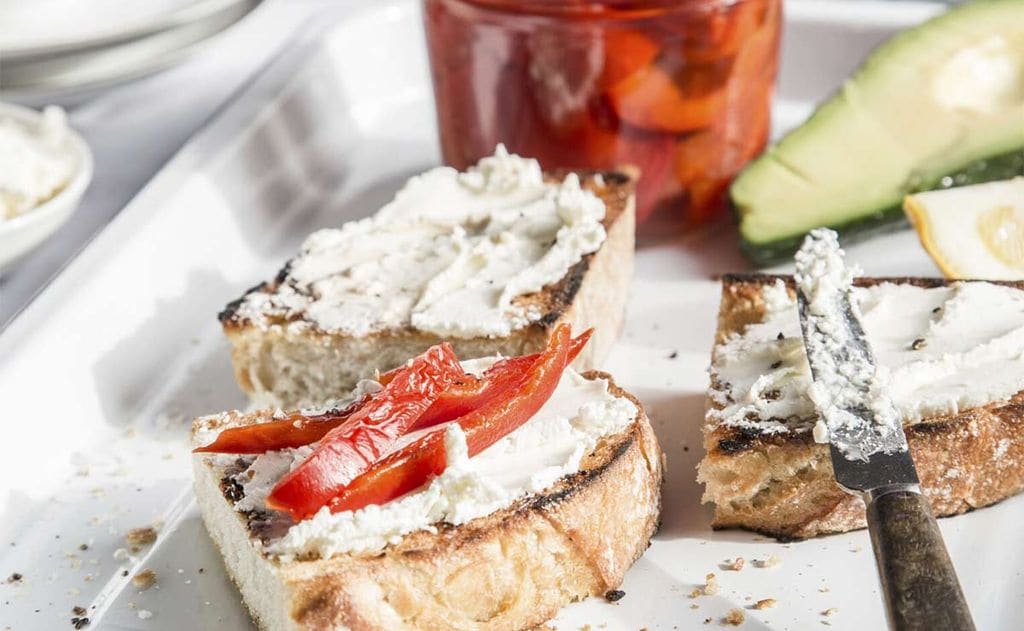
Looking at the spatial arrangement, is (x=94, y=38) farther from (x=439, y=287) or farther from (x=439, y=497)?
(x=439, y=497)

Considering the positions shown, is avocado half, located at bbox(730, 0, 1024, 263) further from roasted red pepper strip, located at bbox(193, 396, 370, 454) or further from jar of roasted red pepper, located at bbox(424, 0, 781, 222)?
roasted red pepper strip, located at bbox(193, 396, 370, 454)

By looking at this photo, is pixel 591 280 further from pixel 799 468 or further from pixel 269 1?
pixel 269 1

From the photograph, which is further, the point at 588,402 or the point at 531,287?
the point at 531,287

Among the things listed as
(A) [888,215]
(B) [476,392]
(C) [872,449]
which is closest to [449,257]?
(B) [476,392]

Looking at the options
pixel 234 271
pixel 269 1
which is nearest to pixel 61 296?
pixel 234 271

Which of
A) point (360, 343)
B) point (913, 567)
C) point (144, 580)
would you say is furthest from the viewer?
point (360, 343)

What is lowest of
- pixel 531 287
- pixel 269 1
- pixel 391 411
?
pixel 269 1

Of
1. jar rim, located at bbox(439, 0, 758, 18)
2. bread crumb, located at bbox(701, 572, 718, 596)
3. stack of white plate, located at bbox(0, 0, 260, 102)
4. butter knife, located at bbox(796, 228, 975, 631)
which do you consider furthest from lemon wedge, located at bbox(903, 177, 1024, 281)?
stack of white plate, located at bbox(0, 0, 260, 102)
